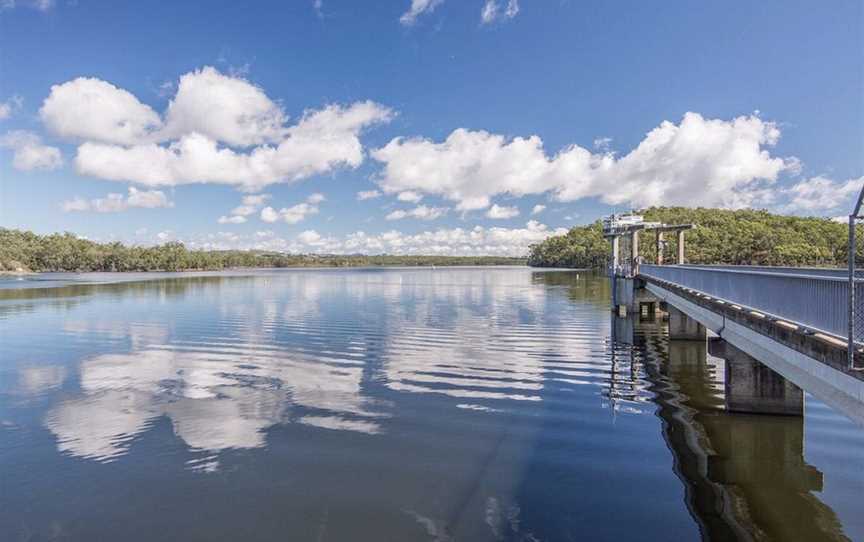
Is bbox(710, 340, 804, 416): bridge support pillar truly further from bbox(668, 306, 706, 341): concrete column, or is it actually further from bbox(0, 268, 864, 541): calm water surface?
bbox(668, 306, 706, 341): concrete column

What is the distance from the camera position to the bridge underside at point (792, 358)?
25.6ft

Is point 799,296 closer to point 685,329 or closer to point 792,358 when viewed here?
point 792,358

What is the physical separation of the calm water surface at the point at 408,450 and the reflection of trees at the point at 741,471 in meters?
0.05

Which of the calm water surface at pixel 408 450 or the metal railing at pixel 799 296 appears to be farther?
the calm water surface at pixel 408 450

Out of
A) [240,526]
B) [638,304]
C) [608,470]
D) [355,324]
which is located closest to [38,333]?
[355,324]

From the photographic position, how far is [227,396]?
59.8ft

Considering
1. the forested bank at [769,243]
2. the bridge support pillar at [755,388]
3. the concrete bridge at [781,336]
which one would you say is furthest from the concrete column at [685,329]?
the forested bank at [769,243]

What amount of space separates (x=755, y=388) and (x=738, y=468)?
4.26 meters

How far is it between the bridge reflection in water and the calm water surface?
5 centimetres

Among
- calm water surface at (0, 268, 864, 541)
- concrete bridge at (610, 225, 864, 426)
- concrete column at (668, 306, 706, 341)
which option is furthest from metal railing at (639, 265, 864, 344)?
concrete column at (668, 306, 706, 341)

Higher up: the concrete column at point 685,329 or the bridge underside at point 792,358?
the bridge underside at point 792,358

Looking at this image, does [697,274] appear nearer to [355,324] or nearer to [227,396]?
[227,396]

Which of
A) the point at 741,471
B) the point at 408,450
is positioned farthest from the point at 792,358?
the point at 408,450

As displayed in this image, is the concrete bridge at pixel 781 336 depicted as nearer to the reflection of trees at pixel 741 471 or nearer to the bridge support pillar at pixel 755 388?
the bridge support pillar at pixel 755 388
